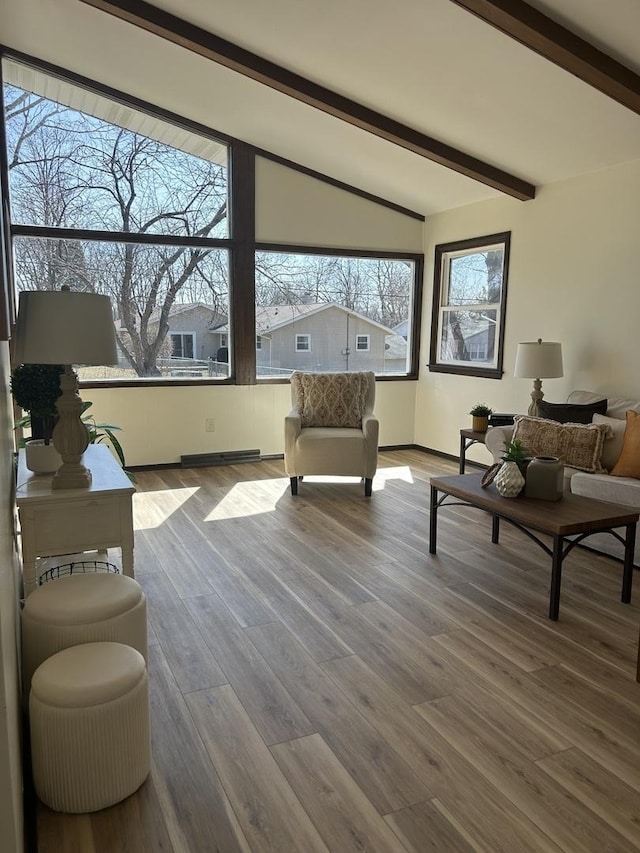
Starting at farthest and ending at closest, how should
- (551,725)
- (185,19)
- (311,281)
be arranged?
(311,281)
(185,19)
(551,725)

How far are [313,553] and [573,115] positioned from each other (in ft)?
10.3

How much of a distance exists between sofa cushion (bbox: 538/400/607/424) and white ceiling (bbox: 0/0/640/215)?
170 cm

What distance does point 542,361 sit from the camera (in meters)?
4.54

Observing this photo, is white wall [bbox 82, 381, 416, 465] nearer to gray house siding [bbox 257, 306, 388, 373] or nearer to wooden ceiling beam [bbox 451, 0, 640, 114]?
gray house siding [bbox 257, 306, 388, 373]

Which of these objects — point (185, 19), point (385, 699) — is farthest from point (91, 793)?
point (185, 19)

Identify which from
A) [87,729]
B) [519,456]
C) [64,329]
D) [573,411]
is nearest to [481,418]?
[573,411]

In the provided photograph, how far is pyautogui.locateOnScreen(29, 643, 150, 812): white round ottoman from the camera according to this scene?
1661 millimetres

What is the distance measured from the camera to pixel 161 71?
15.5 feet

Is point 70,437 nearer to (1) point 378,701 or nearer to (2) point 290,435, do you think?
(1) point 378,701

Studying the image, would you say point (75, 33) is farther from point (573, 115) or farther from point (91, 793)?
point (91, 793)

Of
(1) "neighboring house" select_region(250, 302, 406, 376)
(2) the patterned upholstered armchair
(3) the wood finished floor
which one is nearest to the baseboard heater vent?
(1) "neighboring house" select_region(250, 302, 406, 376)

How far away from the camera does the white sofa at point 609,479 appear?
3.49 m

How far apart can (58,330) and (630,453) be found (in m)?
3.14

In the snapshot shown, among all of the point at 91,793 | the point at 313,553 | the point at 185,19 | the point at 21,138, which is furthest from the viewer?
the point at 21,138
